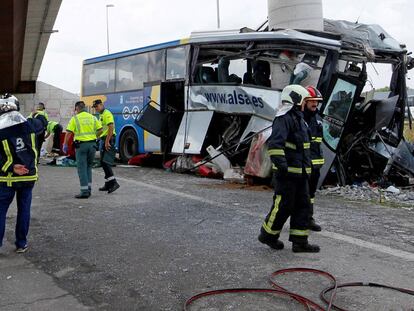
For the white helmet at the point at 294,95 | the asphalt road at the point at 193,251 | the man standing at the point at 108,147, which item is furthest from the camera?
the man standing at the point at 108,147

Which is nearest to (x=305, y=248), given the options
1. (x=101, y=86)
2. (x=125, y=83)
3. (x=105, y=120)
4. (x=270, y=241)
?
(x=270, y=241)

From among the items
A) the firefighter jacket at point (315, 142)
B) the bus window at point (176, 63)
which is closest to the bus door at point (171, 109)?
the bus window at point (176, 63)

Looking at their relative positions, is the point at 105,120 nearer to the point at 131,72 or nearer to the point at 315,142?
the point at 315,142

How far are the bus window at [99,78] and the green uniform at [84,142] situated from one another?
6.79 m

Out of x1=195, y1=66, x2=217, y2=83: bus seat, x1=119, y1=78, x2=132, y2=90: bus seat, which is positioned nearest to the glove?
x1=195, y1=66, x2=217, y2=83: bus seat

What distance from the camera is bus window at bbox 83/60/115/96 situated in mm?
15461

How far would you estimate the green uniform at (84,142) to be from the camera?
856cm

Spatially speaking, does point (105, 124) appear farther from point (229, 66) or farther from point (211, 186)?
point (229, 66)

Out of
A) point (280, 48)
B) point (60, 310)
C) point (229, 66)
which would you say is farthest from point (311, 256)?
point (229, 66)

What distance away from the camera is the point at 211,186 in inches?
396

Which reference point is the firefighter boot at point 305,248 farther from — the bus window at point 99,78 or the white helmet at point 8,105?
the bus window at point 99,78

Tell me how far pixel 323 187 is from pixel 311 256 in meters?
5.01

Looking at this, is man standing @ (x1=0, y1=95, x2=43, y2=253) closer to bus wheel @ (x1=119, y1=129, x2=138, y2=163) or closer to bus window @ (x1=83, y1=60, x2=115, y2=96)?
bus wheel @ (x1=119, y1=129, x2=138, y2=163)

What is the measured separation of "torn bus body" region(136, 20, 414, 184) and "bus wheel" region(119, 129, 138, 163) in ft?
8.17
